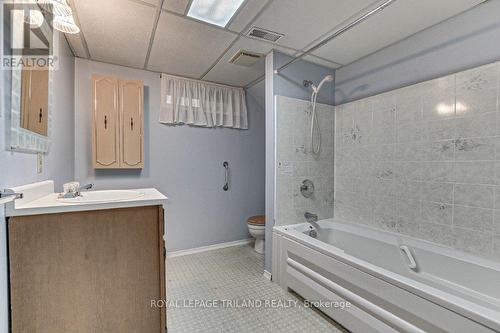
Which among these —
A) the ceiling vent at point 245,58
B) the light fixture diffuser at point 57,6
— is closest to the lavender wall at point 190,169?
the ceiling vent at point 245,58

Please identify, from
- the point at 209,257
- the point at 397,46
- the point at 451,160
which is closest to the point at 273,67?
the point at 397,46

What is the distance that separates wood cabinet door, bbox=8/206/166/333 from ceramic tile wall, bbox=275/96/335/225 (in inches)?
52.9

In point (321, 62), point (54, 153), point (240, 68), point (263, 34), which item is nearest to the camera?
A: point (54, 153)

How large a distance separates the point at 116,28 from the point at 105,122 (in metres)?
0.93

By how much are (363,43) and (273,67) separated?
828 mm

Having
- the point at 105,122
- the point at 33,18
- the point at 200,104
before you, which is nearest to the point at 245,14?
the point at 33,18

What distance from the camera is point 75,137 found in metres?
2.35

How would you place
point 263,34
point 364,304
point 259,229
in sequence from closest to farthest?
point 364,304 < point 263,34 < point 259,229

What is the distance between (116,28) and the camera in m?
1.80

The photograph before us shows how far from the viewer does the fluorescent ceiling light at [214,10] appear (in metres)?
1.54

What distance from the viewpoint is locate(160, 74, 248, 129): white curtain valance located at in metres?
2.75

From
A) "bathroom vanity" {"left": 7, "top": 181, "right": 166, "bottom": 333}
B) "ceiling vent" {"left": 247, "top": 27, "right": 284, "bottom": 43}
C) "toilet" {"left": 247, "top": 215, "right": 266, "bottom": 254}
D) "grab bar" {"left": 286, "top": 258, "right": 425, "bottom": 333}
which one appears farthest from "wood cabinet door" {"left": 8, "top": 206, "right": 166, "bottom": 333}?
"toilet" {"left": 247, "top": 215, "right": 266, "bottom": 254}

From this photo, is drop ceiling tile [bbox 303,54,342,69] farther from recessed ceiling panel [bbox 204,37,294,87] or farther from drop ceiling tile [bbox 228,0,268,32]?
drop ceiling tile [bbox 228,0,268,32]

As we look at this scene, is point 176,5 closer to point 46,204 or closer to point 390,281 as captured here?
point 46,204
